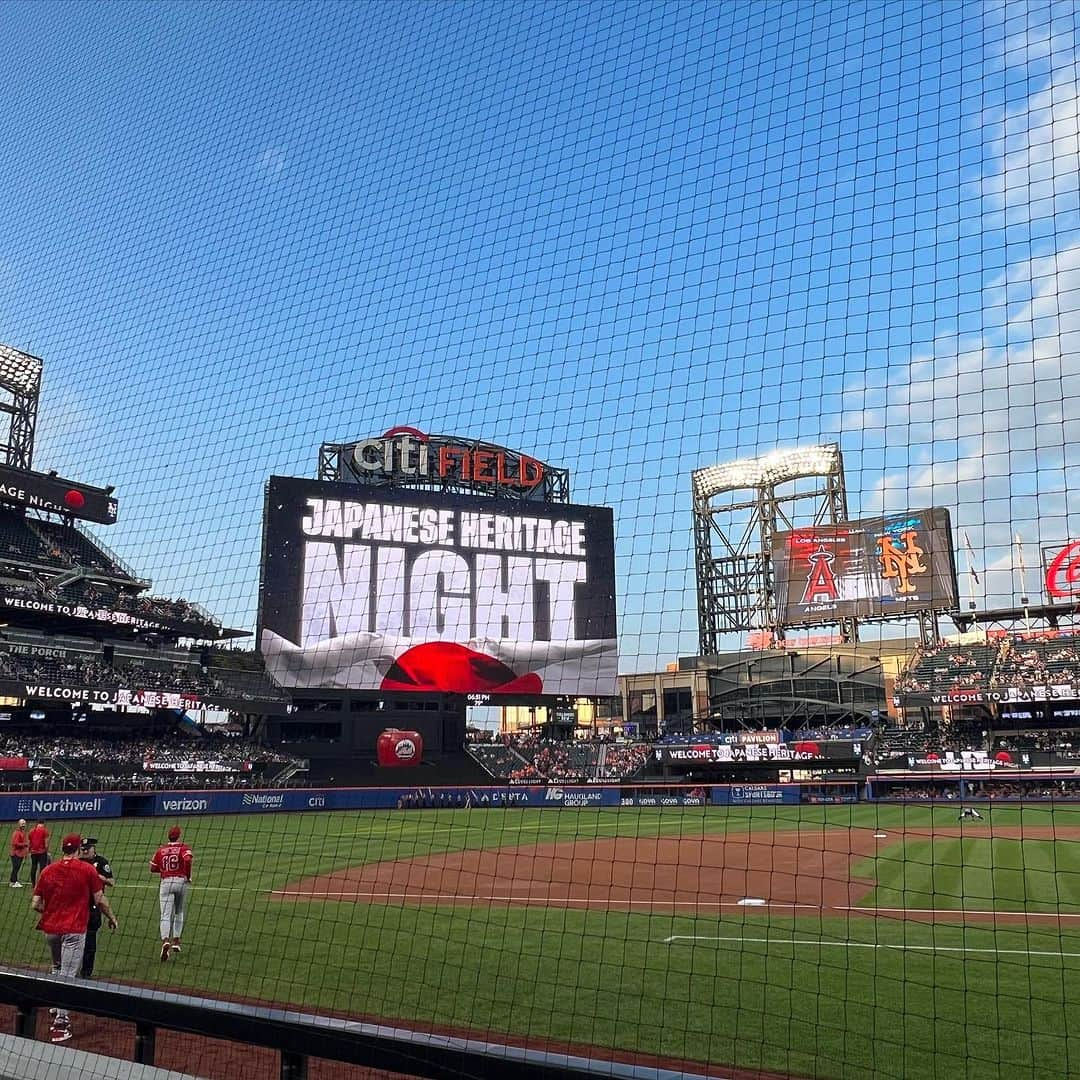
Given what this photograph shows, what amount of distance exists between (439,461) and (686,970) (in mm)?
44696

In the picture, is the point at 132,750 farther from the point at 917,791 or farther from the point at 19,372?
the point at 917,791

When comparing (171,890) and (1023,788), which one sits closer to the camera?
(171,890)

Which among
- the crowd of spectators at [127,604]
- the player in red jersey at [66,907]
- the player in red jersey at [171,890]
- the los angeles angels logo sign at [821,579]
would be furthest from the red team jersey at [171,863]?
the los angeles angels logo sign at [821,579]

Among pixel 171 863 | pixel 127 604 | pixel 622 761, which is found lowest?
pixel 622 761

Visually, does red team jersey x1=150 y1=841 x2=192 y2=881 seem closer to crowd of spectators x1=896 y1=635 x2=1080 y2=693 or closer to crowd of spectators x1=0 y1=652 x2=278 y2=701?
crowd of spectators x1=0 y1=652 x2=278 y2=701

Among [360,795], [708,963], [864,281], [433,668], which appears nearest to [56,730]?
[360,795]

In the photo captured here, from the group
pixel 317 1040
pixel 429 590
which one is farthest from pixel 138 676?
pixel 317 1040

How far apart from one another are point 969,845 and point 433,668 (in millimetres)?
28918

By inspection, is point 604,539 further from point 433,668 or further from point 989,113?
point 989,113

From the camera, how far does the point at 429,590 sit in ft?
139

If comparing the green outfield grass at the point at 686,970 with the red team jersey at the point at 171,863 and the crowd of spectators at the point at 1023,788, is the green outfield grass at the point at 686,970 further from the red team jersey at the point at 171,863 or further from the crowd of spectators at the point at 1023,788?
the crowd of spectators at the point at 1023,788

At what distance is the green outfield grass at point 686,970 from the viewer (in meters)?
6.66

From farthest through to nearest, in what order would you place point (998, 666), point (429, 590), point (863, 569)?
point (863, 569), point (998, 666), point (429, 590)

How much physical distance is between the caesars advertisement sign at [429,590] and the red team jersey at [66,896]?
32.3 metres
